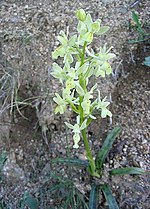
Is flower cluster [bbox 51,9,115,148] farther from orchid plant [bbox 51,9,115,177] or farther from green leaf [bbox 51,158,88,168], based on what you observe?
green leaf [bbox 51,158,88,168]

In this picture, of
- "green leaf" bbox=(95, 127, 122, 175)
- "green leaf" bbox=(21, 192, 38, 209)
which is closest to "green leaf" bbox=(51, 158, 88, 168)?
"green leaf" bbox=(95, 127, 122, 175)

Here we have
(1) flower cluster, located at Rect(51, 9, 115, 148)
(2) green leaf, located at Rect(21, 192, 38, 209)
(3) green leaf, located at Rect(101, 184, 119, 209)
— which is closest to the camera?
(1) flower cluster, located at Rect(51, 9, 115, 148)

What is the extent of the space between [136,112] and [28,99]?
551mm

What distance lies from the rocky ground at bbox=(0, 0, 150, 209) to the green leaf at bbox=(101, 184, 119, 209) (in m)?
0.09

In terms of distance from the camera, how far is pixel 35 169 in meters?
2.29

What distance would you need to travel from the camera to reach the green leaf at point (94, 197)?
78.0 inches

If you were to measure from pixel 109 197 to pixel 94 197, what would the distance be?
65 mm

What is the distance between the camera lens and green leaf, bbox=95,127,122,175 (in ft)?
6.81

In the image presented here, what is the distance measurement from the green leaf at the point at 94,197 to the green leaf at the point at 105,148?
8 cm

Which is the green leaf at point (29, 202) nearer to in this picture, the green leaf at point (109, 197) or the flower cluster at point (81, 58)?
the green leaf at point (109, 197)

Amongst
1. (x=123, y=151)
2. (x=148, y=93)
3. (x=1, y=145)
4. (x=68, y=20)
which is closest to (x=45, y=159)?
(x=1, y=145)

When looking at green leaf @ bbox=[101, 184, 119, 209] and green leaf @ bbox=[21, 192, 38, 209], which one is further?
green leaf @ bbox=[21, 192, 38, 209]

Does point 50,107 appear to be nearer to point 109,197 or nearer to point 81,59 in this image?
point 109,197

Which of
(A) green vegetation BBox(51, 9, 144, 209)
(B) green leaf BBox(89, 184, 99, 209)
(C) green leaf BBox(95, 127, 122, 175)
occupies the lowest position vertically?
(B) green leaf BBox(89, 184, 99, 209)
